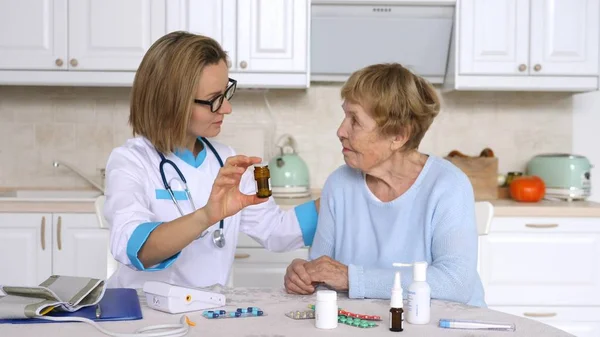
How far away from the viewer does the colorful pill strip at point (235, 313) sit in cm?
165

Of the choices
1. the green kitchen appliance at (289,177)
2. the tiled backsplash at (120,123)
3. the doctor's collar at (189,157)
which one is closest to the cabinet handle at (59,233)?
the tiled backsplash at (120,123)

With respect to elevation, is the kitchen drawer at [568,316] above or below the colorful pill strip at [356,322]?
below

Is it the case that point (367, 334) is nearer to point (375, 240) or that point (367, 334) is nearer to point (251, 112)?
point (375, 240)

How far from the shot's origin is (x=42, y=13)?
3.81 m

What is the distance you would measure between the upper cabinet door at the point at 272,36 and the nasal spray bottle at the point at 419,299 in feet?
7.63

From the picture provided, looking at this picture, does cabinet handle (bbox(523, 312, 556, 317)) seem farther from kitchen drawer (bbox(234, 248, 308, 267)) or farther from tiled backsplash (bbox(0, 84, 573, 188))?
kitchen drawer (bbox(234, 248, 308, 267))

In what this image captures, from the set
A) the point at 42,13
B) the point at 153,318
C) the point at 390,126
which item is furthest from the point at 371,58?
the point at 153,318

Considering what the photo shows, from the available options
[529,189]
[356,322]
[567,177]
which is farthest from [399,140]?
[567,177]

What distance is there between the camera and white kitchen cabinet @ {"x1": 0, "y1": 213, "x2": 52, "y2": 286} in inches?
142

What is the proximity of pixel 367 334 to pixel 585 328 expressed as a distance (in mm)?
2519

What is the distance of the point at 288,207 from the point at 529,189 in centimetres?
116

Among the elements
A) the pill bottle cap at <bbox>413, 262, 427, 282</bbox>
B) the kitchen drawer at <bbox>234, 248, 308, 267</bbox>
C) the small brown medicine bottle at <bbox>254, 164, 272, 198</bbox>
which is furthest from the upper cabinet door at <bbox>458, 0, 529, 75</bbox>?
the pill bottle cap at <bbox>413, 262, 427, 282</bbox>

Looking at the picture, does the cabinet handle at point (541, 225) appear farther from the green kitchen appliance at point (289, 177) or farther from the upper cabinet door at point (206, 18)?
the upper cabinet door at point (206, 18)

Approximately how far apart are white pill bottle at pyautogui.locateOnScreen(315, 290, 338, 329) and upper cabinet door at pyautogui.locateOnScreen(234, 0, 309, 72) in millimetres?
2370
